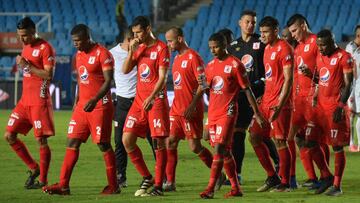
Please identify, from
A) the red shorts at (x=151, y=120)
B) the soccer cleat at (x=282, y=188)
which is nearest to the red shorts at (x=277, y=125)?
the soccer cleat at (x=282, y=188)

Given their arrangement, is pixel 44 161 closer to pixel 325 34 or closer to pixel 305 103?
pixel 305 103

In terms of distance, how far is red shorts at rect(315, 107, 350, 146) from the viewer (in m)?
11.2

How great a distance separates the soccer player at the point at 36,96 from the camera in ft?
38.5

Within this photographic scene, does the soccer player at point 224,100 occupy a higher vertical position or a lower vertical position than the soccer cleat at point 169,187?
higher

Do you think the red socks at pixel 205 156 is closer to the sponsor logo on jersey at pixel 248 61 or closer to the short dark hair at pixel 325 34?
the sponsor logo on jersey at pixel 248 61

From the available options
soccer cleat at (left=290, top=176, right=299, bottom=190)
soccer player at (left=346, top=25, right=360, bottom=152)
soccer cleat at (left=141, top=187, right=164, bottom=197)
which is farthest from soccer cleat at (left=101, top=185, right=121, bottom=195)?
soccer player at (left=346, top=25, right=360, bottom=152)

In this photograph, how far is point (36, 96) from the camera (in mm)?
11898

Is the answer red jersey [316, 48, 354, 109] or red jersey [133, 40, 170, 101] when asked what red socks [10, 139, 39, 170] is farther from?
red jersey [316, 48, 354, 109]

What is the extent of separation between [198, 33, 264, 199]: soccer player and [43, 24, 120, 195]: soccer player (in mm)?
1091

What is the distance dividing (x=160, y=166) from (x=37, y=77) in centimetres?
187

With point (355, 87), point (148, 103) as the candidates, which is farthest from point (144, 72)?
point (355, 87)

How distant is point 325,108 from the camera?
37.3ft

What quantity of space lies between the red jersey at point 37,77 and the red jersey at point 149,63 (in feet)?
3.74

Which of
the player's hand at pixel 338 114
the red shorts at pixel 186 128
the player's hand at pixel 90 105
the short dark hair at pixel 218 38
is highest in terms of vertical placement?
the short dark hair at pixel 218 38
